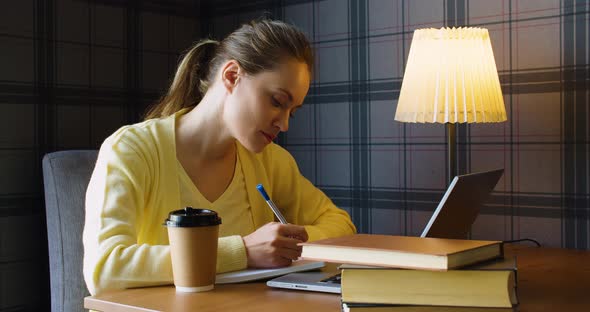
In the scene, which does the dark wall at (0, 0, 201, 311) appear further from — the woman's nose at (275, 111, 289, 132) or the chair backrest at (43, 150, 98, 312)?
the woman's nose at (275, 111, 289, 132)

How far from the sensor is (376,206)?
238 centimetres

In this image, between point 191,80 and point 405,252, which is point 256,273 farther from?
point 191,80

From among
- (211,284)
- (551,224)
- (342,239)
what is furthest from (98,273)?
(551,224)

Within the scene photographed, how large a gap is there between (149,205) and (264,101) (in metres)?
0.33

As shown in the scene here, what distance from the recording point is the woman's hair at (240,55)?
1.66 meters

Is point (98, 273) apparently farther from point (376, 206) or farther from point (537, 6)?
point (537, 6)

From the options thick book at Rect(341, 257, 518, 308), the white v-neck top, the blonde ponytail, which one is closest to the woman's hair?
the blonde ponytail

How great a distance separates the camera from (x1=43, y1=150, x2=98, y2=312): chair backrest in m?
2.02

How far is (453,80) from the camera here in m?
1.81

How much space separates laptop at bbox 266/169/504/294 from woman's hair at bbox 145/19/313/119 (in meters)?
0.47

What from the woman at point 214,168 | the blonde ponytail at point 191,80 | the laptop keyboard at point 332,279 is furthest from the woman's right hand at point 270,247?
the blonde ponytail at point 191,80

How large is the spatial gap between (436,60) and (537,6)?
1.35 feet

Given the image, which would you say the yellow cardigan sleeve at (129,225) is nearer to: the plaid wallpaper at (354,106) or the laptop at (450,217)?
the laptop at (450,217)

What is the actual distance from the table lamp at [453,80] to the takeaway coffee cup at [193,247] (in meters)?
0.76
